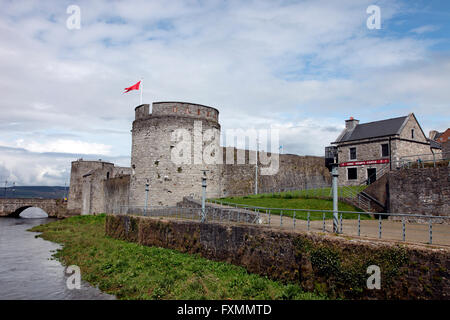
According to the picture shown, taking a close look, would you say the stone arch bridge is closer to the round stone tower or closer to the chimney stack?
the round stone tower

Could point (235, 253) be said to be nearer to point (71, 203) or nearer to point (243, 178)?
point (243, 178)

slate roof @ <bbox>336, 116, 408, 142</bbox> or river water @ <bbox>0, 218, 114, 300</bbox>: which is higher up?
slate roof @ <bbox>336, 116, 408, 142</bbox>

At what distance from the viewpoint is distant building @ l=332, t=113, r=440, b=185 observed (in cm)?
2606

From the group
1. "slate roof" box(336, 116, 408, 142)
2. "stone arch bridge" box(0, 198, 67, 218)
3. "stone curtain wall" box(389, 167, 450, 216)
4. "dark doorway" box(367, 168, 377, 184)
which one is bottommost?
"stone arch bridge" box(0, 198, 67, 218)

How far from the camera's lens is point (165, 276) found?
37.0ft

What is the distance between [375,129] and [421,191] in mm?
12511

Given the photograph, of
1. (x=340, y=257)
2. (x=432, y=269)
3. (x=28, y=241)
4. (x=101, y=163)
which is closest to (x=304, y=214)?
(x=340, y=257)

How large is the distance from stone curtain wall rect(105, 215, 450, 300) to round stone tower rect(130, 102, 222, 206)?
9368 millimetres

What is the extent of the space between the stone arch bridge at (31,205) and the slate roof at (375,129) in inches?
1673

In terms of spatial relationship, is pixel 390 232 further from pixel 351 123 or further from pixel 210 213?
pixel 351 123

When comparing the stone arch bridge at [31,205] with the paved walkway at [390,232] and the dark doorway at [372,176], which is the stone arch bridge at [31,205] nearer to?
the dark doorway at [372,176]

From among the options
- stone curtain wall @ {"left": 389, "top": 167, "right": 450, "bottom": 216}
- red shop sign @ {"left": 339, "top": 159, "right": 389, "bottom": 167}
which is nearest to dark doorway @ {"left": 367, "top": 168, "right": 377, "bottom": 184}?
red shop sign @ {"left": 339, "top": 159, "right": 389, "bottom": 167}

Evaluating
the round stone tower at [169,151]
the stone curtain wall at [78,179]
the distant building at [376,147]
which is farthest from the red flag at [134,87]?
the stone curtain wall at [78,179]

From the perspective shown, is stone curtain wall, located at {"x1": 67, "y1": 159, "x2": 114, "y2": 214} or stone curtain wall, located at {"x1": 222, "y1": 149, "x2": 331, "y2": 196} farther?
stone curtain wall, located at {"x1": 67, "y1": 159, "x2": 114, "y2": 214}
